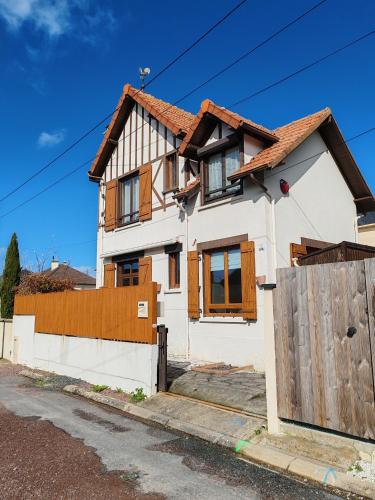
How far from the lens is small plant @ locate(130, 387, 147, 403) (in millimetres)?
8094

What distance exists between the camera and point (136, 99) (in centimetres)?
1470

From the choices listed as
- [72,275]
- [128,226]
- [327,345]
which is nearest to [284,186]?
[128,226]

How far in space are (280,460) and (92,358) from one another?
6.41 m

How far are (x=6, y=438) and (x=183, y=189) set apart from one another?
8337 mm

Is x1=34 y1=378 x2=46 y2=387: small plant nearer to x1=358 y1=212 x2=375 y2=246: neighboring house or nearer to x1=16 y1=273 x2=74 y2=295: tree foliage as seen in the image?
x1=16 y1=273 x2=74 y2=295: tree foliage

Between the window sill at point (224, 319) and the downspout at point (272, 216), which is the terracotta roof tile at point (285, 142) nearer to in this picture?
the downspout at point (272, 216)

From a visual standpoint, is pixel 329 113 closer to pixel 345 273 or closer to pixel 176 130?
pixel 176 130

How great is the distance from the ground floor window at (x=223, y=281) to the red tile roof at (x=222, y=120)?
3.11 m

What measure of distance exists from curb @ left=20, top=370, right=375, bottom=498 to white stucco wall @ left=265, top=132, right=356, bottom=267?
16.1 ft

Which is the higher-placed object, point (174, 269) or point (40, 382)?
point (174, 269)

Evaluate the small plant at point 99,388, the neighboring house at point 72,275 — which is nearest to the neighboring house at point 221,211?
the small plant at point 99,388

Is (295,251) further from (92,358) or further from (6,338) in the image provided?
(6,338)

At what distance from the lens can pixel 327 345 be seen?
5012 millimetres

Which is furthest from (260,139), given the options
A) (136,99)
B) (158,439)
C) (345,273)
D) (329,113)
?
(158,439)
